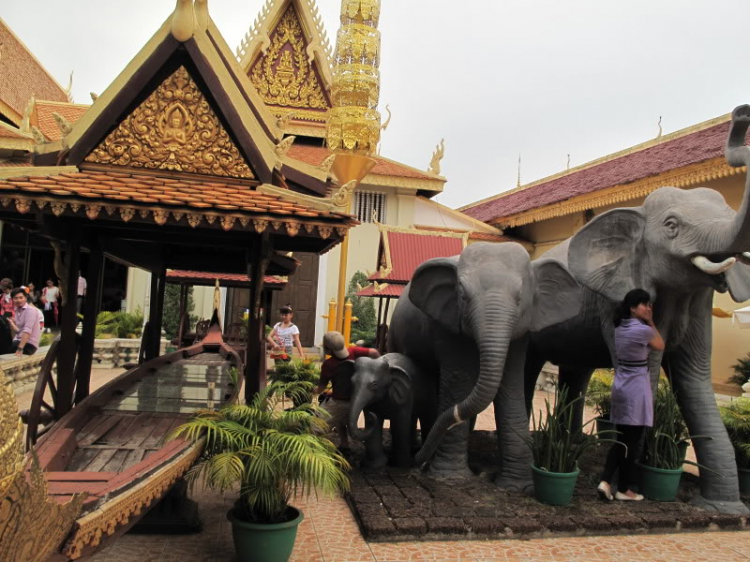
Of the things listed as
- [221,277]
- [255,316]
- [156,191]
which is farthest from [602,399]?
[221,277]

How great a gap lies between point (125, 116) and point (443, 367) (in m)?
3.25

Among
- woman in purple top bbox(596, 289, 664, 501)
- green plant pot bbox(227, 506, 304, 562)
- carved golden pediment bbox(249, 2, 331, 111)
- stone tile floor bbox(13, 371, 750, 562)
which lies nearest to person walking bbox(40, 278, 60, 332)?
carved golden pediment bbox(249, 2, 331, 111)

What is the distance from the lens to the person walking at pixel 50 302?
16.9 m

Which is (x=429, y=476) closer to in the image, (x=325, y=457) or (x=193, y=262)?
(x=325, y=457)

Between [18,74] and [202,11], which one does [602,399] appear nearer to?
[202,11]

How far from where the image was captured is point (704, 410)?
509 cm

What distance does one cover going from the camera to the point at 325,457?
3496 mm

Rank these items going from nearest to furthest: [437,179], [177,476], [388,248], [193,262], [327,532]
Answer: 1. [177,476]
2. [327,532]
3. [193,262]
4. [388,248]
5. [437,179]

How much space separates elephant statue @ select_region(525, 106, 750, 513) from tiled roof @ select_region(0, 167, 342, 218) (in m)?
2.43

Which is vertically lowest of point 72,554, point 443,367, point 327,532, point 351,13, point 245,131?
point 327,532

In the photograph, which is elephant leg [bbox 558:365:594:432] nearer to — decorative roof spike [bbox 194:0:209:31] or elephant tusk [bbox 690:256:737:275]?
elephant tusk [bbox 690:256:737:275]

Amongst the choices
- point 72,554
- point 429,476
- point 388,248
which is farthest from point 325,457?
point 388,248

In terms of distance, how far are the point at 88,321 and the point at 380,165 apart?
46.9ft

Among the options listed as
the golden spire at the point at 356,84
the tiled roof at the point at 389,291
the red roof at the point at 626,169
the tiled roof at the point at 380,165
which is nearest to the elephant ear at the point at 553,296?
the golden spire at the point at 356,84
